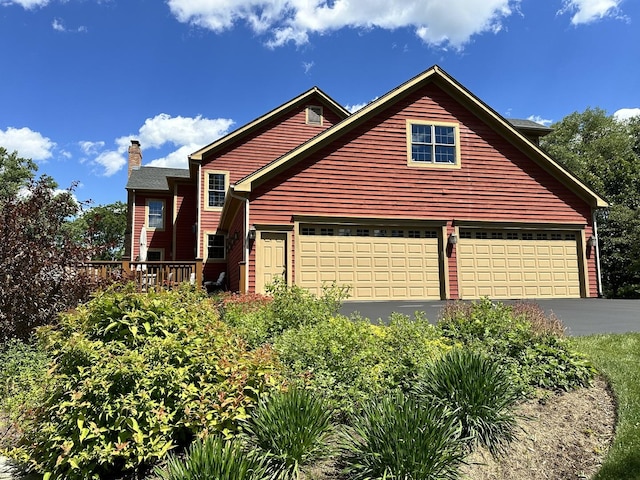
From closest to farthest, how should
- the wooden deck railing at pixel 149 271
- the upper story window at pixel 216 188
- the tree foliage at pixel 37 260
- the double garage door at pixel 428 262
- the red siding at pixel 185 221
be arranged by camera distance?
the tree foliage at pixel 37 260 → the wooden deck railing at pixel 149 271 → the double garage door at pixel 428 262 → the upper story window at pixel 216 188 → the red siding at pixel 185 221

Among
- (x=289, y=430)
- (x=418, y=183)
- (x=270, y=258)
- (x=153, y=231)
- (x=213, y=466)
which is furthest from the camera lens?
(x=153, y=231)

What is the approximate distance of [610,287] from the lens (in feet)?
84.7

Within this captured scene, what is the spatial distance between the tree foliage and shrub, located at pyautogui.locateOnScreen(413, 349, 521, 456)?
558 centimetres

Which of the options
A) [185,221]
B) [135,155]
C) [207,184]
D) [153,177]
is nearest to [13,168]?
[135,155]

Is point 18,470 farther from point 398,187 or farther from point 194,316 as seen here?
point 398,187

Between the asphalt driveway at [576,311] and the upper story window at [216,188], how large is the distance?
9483mm

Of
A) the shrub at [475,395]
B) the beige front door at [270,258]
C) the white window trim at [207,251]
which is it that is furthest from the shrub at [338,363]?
the white window trim at [207,251]

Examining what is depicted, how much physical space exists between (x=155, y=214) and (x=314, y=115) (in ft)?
34.5

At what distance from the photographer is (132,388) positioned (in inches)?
118

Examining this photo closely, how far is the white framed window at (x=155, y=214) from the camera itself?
2312 centimetres

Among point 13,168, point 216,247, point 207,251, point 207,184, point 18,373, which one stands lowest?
point 18,373

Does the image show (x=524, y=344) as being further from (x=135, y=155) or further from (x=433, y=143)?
(x=135, y=155)

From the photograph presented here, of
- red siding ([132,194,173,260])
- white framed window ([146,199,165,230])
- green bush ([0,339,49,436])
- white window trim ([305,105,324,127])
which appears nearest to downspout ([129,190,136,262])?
red siding ([132,194,173,260])

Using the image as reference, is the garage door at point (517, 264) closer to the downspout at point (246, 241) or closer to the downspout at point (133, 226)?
the downspout at point (246, 241)
